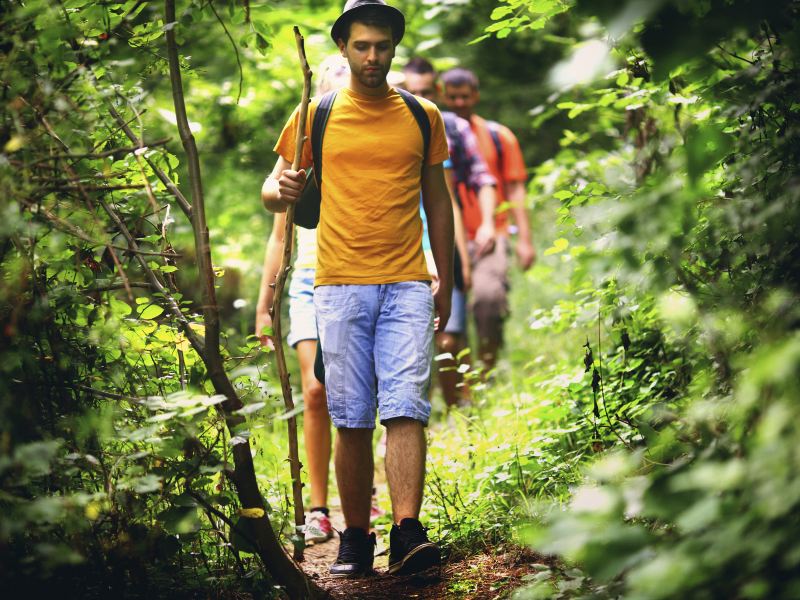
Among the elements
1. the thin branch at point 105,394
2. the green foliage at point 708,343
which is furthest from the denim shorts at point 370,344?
the thin branch at point 105,394

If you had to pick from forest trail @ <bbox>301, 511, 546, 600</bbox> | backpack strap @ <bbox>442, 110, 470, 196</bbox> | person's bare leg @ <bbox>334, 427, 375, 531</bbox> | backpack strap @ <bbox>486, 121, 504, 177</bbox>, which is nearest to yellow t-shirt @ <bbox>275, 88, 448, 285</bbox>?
person's bare leg @ <bbox>334, 427, 375, 531</bbox>

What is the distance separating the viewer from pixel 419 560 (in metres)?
3.27

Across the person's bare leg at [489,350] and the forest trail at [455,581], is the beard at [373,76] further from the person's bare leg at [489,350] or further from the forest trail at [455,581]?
the person's bare leg at [489,350]

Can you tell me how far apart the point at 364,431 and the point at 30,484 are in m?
1.53

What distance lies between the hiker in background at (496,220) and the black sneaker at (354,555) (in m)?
2.96

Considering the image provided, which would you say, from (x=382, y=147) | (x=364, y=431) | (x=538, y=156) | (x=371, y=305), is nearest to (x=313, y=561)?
(x=364, y=431)

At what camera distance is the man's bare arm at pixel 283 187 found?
127 inches

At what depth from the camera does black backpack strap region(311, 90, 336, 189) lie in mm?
3623

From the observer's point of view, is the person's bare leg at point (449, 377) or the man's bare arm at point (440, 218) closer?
the man's bare arm at point (440, 218)

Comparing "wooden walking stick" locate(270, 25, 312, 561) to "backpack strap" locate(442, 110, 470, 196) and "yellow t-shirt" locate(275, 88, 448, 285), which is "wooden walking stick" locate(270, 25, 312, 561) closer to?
"yellow t-shirt" locate(275, 88, 448, 285)

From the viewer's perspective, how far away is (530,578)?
2.87 m

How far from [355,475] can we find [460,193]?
3.44 metres

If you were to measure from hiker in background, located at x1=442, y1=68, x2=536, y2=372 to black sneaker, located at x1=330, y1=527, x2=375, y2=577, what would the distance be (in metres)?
2.96

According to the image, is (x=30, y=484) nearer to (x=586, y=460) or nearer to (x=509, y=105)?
(x=586, y=460)
